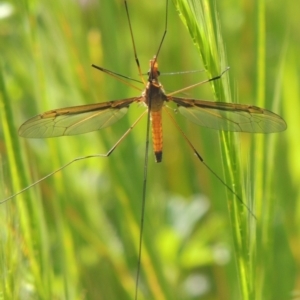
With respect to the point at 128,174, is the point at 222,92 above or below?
above

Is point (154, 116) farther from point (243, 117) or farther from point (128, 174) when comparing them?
point (243, 117)

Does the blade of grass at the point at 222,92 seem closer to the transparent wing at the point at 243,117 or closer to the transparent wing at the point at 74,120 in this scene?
the transparent wing at the point at 243,117

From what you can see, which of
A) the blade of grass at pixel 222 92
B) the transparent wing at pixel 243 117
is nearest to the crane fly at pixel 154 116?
the transparent wing at pixel 243 117

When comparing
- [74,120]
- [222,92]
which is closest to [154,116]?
[74,120]

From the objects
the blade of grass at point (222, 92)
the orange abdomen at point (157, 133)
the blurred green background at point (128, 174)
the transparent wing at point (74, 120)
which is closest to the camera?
the blade of grass at point (222, 92)

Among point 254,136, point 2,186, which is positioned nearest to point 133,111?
point 254,136

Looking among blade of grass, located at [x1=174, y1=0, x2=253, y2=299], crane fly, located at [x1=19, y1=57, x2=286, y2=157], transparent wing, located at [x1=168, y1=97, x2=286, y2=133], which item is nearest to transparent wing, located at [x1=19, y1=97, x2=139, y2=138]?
crane fly, located at [x1=19, y1=57, x2=286, y2=157]

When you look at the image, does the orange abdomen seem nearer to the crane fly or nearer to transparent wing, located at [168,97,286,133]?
the crane fly

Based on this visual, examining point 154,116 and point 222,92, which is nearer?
point 222,92
